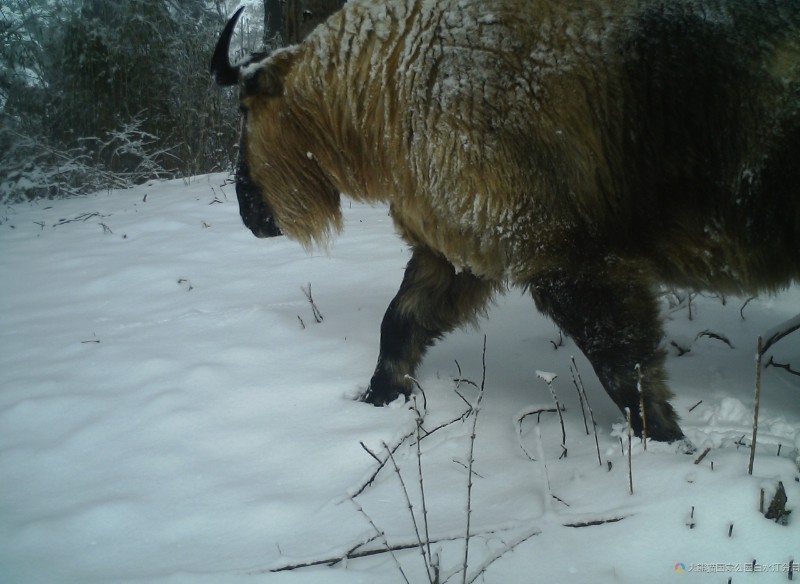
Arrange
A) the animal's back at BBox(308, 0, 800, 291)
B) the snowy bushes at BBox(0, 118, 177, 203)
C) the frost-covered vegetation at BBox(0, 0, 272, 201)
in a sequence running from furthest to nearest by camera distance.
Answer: the frost-covered vegetation at BBox(0, 0, 272, 201) < the snowy bushes at BBox(0, 118, 177, 203) < the animal's back at BBox(308, 0, 800, 291)

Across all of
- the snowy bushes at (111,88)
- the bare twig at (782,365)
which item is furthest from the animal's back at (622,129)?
the snowy bushes at (111,88)

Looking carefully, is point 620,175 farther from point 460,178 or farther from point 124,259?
point 124,259

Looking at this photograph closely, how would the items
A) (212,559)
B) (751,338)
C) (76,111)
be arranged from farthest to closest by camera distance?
1. (76,111)
2. (751,338)
3. (212,559)

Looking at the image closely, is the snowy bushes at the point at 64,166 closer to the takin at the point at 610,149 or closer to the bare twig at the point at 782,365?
the takin at the point at 610,149

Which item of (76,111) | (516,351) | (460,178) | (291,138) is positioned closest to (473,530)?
(460,178)

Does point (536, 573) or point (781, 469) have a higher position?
point (781, 469)

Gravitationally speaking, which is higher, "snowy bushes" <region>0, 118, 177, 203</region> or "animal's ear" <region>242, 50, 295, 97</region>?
"animal's ear" <region>242, 50, 295, 97</region>

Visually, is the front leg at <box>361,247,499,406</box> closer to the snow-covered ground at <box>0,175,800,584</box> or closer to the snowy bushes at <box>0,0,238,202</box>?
the snow-covered ground at <box>0,175,800,584</box>

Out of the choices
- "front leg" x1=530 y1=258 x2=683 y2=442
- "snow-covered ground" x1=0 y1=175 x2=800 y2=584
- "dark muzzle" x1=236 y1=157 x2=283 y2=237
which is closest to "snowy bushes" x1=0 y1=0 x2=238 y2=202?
"snow-covered ground" x1=0 y1=175 x2=800 y2=584

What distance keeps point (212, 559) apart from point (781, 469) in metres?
1.57

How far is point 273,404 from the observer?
2797 millimetres

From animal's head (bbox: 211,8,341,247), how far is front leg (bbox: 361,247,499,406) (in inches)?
20.6

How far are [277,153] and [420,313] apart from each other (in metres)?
0.93

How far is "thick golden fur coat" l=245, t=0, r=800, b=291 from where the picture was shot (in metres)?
2.14
